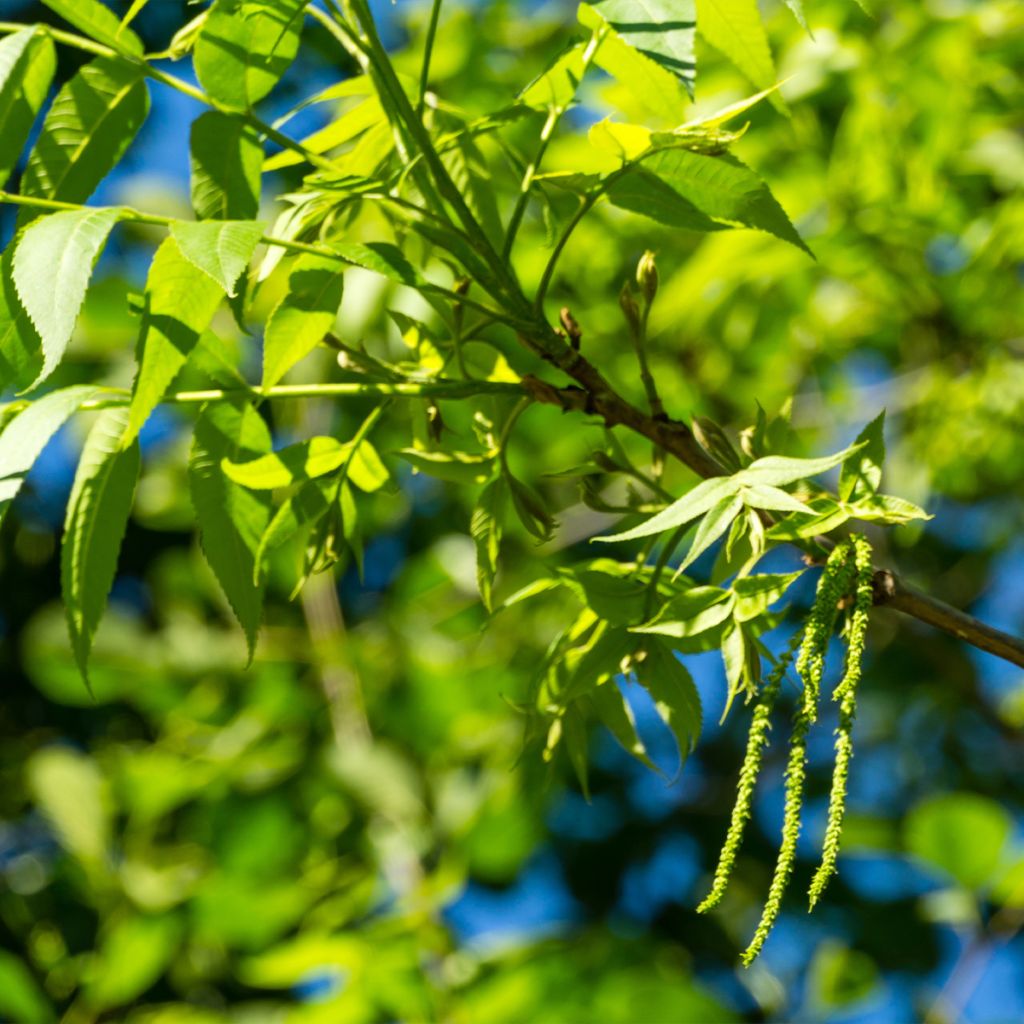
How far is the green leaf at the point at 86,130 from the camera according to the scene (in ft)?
2.93

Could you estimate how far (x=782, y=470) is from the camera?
0.74 metres

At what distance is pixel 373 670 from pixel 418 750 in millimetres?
176

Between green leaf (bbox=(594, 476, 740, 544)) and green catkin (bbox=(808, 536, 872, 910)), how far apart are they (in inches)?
2.9

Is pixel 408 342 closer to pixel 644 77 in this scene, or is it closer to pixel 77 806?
pixel 644 77

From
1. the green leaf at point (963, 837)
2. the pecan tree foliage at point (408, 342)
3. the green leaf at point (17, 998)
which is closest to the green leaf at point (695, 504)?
the pecan tree foliage at point (408, 342)

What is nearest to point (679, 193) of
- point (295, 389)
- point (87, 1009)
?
point (295, 389)

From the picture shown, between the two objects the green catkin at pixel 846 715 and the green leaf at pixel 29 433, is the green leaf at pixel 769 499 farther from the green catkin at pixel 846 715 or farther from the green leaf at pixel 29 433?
the green leaf at pixel 29 433

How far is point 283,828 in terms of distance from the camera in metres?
2.54

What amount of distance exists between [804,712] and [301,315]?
14.6 inches

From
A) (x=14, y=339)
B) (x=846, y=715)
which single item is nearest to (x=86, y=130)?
(x=14, y=339)

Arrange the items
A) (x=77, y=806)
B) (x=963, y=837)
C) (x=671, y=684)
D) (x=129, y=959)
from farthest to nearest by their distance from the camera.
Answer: (x=77, y=806), (x=129, y=959), (x=963, y=837), (x=671, y=684)

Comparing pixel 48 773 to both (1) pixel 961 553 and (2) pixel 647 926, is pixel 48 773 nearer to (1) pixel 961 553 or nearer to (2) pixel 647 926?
(2) pixel 647 926

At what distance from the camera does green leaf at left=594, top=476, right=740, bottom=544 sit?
72 centimetres

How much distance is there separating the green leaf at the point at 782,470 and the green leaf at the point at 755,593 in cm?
5
